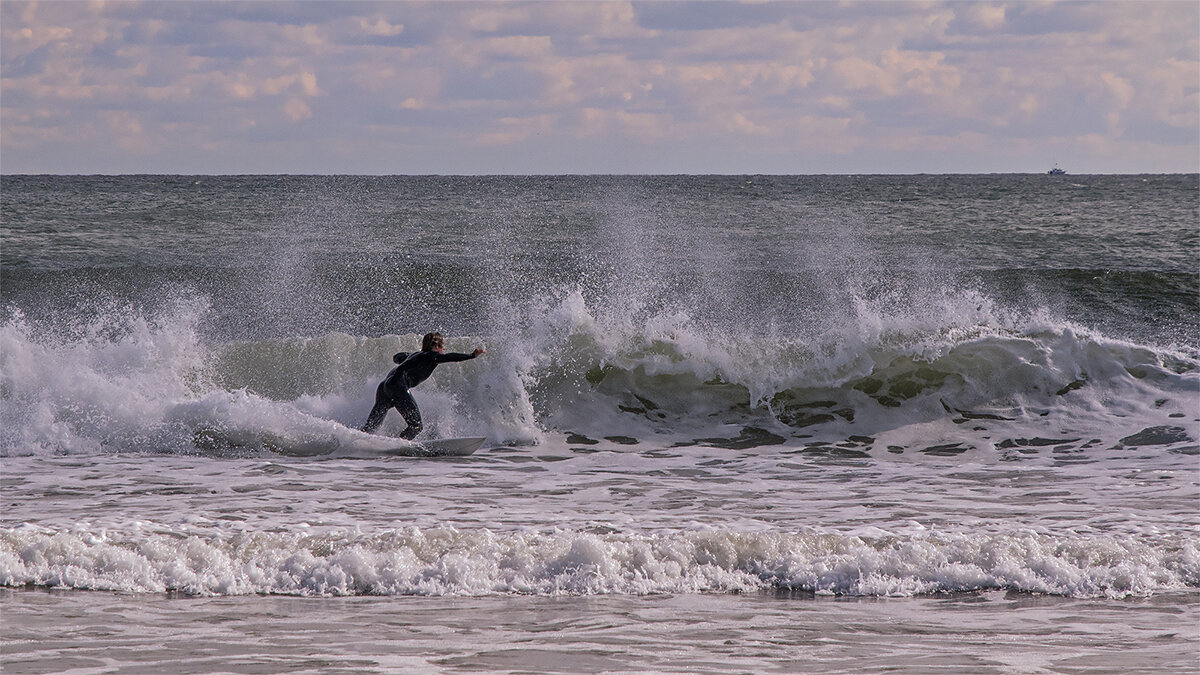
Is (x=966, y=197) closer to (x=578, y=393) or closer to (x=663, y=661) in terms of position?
(x=578, y=393)

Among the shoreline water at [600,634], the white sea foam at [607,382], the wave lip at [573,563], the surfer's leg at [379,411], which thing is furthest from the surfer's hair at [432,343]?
the shoreline water at [600,634]

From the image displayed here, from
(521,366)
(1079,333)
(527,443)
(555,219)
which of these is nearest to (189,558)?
(527,443)

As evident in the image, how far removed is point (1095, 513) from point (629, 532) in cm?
372

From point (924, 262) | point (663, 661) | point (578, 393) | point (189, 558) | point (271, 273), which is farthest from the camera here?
point (924, 262)

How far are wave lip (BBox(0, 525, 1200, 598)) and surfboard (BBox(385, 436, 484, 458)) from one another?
329 cm

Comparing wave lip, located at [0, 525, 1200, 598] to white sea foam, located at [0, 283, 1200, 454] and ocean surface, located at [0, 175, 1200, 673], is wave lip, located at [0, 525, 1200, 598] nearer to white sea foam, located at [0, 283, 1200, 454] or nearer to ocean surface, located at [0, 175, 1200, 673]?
ocean surface, located at [0, 175, 1200, 673]

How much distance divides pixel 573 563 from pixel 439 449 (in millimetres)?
4058

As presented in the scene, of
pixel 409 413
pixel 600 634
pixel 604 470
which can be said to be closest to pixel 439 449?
pixel 409 413

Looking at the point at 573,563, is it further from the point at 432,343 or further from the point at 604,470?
the point at 432,343

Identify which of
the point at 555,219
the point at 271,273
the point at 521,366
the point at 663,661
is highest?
the point at 555,219

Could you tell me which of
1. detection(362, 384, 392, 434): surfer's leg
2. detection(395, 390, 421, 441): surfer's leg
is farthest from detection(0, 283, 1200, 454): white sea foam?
detection(395, 390, 421, 441): surfer's leg

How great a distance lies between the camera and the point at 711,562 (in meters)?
6.70

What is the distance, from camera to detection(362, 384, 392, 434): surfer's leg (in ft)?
35.9

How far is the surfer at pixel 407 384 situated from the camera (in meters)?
10.9
